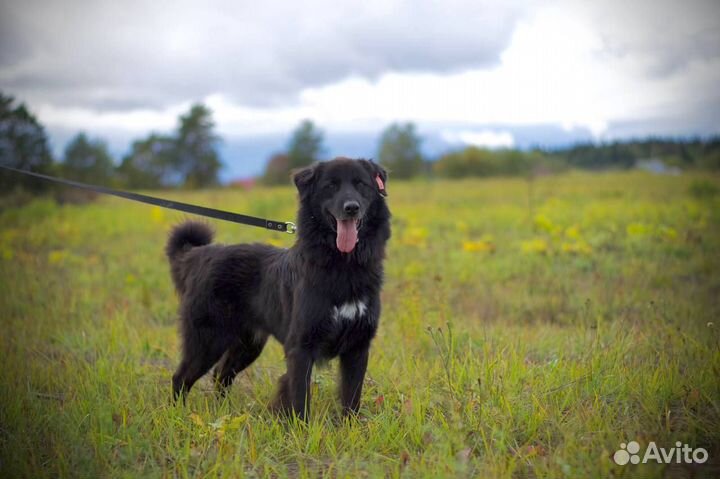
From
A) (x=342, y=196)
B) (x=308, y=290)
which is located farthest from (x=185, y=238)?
(x=342, y=196)

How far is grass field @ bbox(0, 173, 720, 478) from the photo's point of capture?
3.16 meters

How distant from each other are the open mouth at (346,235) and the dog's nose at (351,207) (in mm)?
82

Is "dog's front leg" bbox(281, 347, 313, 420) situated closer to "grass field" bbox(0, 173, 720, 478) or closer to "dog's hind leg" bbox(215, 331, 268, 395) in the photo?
"grass field" bbox(0, 173, 720, 478)

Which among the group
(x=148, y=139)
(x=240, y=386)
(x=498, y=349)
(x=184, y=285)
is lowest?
(x=240, y=386)

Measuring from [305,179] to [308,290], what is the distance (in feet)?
2.55

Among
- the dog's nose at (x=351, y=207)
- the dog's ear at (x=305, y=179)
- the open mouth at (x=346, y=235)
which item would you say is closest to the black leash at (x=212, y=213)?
the dog's ear at (x=305, y=179)

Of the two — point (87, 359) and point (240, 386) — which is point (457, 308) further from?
point (87, 359)

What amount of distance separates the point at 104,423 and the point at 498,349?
2984 mm

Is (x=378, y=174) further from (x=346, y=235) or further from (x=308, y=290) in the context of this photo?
(x=308, y=290)

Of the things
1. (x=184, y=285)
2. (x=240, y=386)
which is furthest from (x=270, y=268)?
(x=240, y=386)

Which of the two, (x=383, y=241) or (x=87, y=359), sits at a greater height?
(x=383, y=241)

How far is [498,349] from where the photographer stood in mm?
4590

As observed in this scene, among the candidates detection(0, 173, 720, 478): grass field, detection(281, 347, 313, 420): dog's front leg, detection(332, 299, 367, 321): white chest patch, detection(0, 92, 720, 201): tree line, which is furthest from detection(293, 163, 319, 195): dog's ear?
detection(0, 92, 720, 201): tree line

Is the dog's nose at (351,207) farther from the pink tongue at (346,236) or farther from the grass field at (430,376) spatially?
the grass field at (430,376)
